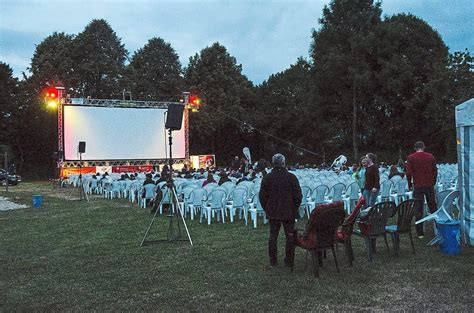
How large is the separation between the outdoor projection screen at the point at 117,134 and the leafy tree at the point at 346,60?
11.5m

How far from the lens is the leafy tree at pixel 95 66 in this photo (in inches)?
1575

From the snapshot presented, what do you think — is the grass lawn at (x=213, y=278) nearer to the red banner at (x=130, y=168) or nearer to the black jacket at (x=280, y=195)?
the black jacket at (x=280, y=195)

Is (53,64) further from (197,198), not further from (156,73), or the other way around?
(197,198)

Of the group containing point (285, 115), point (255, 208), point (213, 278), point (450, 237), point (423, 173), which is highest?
point (285, 115)

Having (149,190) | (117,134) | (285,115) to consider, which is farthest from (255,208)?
(285,115)

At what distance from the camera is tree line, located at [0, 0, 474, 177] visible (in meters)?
30.8

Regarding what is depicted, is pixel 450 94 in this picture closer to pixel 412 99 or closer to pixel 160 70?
pixel 412 99

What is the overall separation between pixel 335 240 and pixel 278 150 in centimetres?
3671

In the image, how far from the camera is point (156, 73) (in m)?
43.7

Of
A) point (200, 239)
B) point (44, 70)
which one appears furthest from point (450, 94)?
point (44, 70)

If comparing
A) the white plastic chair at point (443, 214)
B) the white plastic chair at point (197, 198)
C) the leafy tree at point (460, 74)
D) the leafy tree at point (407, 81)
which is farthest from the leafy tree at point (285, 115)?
the white plastic chair at point (443, 214)

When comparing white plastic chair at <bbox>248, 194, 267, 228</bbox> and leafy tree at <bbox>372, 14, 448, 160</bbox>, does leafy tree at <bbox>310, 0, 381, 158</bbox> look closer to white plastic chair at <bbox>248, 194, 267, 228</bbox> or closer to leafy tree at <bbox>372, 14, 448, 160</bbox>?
leafy tree at <bbox>372, 14, 448, 160</bbox>

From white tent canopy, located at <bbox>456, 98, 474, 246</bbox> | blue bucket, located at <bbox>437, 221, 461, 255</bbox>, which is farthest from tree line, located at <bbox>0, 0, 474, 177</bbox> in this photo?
blue bucket, located at <bbox>437, 221, 461, 255</bbox>

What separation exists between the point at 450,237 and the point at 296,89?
121 ft
